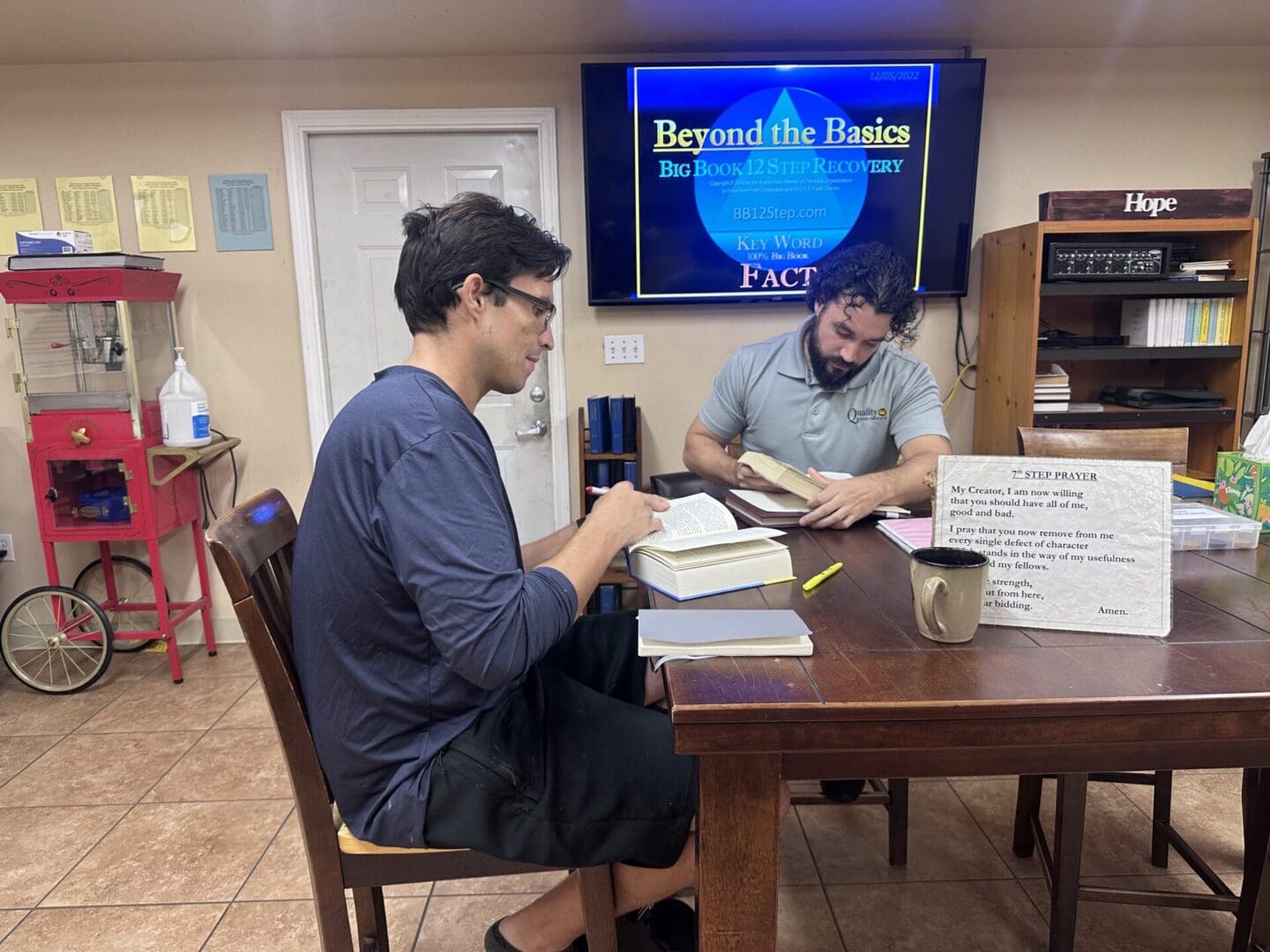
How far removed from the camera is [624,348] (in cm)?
302

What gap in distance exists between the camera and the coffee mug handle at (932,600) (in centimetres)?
97

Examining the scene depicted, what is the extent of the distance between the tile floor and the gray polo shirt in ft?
2.96

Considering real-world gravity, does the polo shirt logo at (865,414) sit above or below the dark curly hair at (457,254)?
below

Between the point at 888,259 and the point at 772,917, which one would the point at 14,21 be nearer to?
the point at 888,259

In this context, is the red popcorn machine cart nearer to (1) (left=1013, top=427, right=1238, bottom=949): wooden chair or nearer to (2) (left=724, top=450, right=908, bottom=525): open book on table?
(2) (left=724, top=450, right=908, bottom=525): open book on table

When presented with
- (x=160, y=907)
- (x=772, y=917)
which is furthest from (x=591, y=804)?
(x=160, y=907)

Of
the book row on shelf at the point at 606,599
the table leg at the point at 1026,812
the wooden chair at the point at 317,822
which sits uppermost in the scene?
the wooden chair at the point at 317,822

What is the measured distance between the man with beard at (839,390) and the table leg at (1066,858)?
726 millimetres

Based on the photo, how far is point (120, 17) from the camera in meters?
2.39

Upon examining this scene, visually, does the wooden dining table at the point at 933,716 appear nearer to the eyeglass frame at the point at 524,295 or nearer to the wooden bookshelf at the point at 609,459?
the eyeglass frame at the point at 524,295

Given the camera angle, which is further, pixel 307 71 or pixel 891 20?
pixel 307 71

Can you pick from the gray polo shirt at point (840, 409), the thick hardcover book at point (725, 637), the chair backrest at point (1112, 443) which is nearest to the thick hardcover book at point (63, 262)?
the gray polo shirt at point (840, 409)

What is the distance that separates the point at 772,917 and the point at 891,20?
269 centimetres

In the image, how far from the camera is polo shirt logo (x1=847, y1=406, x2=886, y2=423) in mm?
2129
